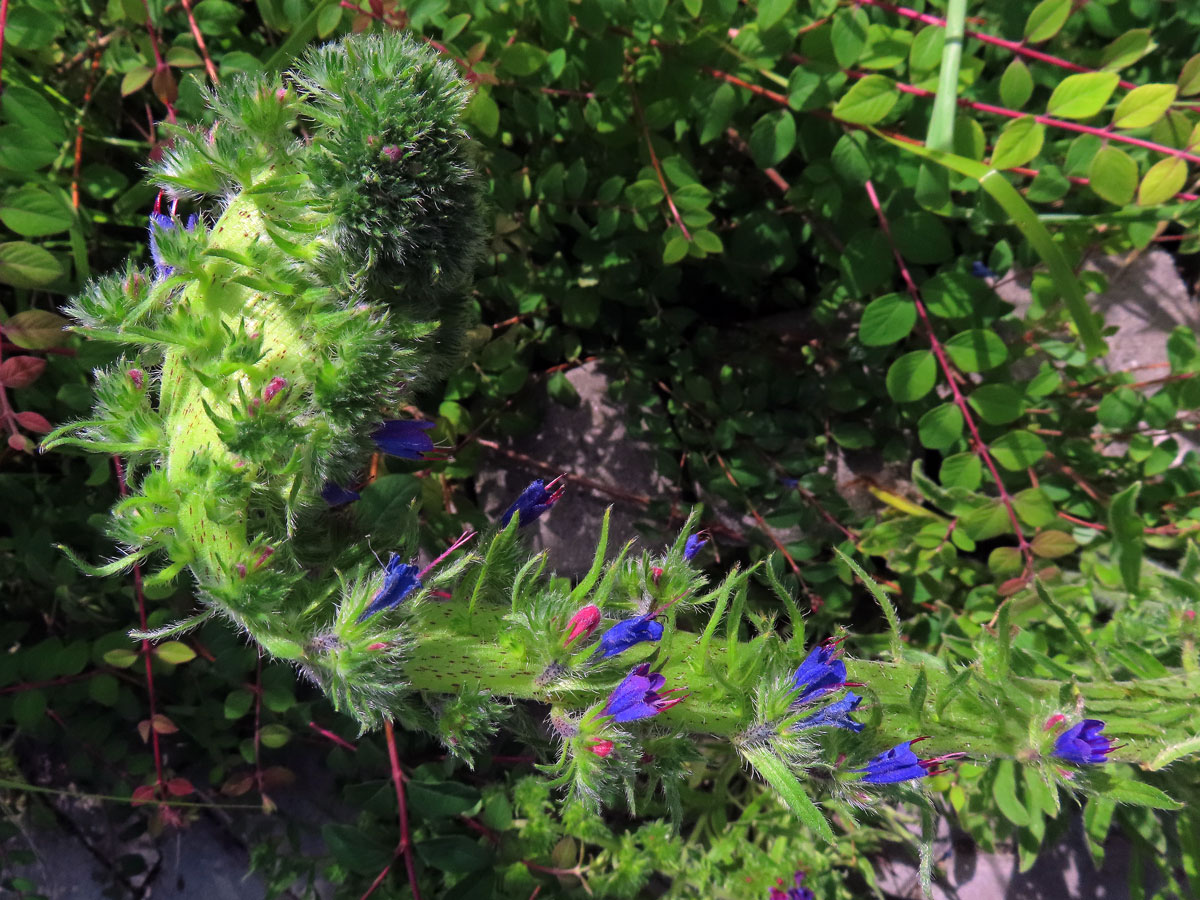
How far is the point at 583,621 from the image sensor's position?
1223 mm

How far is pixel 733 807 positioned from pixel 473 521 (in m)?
1.71

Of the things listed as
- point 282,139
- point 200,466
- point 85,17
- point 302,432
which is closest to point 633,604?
point 302,432

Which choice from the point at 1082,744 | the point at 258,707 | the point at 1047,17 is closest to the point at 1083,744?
the point at 1082,744

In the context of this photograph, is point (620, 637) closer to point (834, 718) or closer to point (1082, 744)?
point (834, 718)

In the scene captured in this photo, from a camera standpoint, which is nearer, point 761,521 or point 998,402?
point 998,402

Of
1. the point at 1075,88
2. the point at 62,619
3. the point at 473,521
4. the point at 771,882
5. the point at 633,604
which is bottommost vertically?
the point at 771,882

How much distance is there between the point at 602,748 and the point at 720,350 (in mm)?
2067

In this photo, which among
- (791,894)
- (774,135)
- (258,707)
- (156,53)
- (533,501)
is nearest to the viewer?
(533,501)

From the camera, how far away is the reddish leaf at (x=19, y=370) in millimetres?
1821

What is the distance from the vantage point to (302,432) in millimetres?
1170

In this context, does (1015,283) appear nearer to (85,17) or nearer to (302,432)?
(302,432)

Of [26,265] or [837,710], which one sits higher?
[26,265]

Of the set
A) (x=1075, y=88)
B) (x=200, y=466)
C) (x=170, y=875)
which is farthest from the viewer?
(x=170, y=875)

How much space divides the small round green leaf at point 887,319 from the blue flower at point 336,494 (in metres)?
1.66
